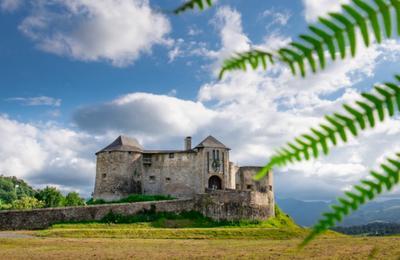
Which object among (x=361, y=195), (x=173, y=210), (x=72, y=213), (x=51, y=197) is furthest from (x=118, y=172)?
(x=361, y=195)

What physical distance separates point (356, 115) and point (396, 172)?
6.0 inches

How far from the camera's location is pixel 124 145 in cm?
5984

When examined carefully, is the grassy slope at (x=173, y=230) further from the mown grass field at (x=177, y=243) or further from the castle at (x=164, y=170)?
the castle at (x=164, y=170)

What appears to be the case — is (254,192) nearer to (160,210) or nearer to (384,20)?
(160,210)

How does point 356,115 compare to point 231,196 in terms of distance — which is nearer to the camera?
point 356,115

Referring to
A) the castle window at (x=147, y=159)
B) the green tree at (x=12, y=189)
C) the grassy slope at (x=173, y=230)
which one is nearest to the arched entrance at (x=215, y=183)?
the grassy slope at (x=173, y=230)

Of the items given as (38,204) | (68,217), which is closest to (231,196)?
(68,217)

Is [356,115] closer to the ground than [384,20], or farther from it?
closer to the ground

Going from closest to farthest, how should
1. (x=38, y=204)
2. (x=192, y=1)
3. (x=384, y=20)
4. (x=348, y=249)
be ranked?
(x=384, y=20), (x=192, y=1), (x=348, y=249), (x=38, y=204)

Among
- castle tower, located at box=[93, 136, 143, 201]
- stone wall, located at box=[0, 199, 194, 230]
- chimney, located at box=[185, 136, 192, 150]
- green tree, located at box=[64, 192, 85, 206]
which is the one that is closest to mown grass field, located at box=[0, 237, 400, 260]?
stone wall, located at box=[0, 199, 194, 230]

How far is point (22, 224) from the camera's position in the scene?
46.8 meters

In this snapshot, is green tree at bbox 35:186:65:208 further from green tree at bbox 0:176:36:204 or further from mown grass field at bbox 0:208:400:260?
green tree at bbox 0:176:36:204

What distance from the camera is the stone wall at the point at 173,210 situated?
46906 millimetres

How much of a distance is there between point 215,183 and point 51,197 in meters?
33.1
